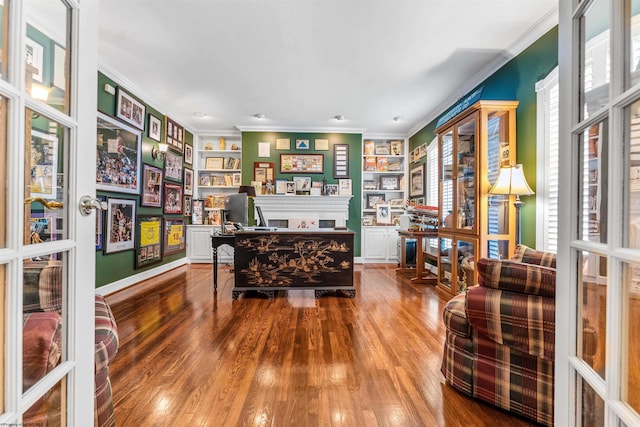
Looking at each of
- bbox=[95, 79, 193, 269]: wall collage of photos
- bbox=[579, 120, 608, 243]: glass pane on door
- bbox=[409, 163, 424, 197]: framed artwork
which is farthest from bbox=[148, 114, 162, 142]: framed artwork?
bbox=[579, 120, 608, 243]: glass pane on door

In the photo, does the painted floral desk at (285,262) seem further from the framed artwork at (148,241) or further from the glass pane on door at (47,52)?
the glass pane on door at (47,52)

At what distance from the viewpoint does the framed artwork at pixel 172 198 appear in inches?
187

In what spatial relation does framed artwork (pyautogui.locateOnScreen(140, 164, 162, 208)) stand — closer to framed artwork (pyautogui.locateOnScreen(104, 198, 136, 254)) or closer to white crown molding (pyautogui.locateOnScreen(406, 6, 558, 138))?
framed artwork (pyautogui.locateOnScreen(104, 198, 136, 254))

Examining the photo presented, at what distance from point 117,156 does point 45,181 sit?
349cm

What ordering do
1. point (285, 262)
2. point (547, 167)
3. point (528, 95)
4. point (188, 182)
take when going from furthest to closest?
point (188, 182), point (285, 262), point (528, 95), point (547, 167)

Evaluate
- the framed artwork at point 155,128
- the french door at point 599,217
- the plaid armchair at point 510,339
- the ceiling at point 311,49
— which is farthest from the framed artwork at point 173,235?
the french door at point 599,217

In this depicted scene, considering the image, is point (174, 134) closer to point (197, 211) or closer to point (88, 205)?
point (197, 211)

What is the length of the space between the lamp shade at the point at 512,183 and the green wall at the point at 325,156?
324cm

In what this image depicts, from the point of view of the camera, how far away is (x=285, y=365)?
6.10 feet

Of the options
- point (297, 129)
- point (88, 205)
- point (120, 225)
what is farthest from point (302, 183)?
point (88, 205)

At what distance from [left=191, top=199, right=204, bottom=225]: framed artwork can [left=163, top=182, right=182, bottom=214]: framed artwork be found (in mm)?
464

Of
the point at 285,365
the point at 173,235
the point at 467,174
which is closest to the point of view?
the point at 285,365

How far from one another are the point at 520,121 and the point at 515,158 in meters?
0.36

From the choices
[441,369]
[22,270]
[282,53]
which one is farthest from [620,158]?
[282,53]
